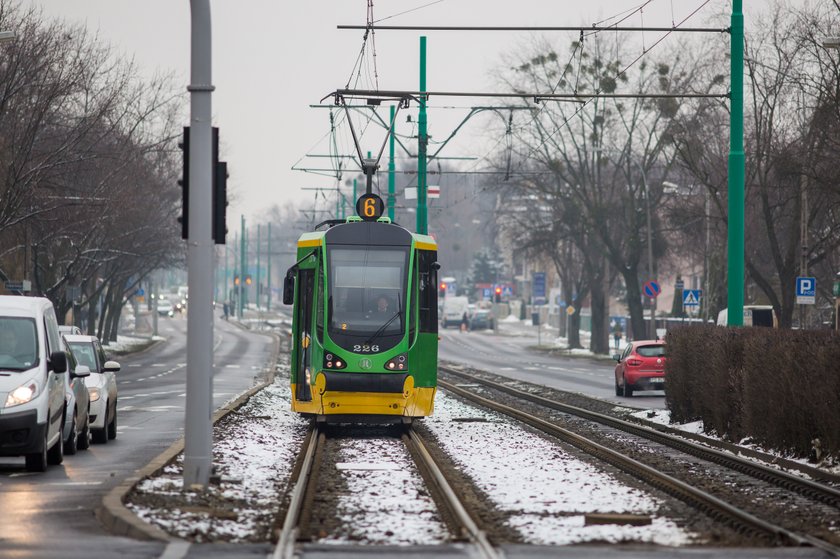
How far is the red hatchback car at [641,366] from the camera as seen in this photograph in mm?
38250

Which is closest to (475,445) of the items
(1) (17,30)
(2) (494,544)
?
(2) (494,544)

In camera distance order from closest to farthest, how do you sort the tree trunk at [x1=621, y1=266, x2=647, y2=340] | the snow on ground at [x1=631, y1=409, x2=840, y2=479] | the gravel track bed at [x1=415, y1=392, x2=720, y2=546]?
1. the gravel track bed at [x1=415, y1=392, x2=720, y2=546]
2. the snow on ground at [x1=631, y1=409, x2=840, y2=479]
3. the tree trunk at [x1=621, y1=266, x2=647, y2=340]

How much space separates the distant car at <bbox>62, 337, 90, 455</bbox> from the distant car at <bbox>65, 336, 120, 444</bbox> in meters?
0.64

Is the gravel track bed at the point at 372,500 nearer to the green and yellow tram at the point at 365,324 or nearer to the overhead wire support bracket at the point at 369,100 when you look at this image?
the green and yellow tram at the point at 365,324

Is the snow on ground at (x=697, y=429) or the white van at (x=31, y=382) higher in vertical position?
the white van at (x=31, y=382)

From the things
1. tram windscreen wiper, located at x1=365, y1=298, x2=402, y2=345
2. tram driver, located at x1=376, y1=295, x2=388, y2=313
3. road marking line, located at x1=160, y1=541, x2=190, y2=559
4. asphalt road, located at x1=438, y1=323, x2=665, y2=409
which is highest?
tram driver, located at x1=376, y1=295, x2=388, y2=313

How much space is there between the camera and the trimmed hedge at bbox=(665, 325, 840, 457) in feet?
57.4

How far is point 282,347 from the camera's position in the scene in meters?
83.2

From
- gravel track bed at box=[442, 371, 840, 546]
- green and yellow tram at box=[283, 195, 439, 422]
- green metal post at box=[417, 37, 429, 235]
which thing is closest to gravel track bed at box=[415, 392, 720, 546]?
gravel track bed at box=[442, 371, 840, 546]

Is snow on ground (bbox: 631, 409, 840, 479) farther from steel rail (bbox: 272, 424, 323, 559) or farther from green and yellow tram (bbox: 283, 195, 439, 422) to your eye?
steel rail (bbox: 272, 424, 323, 559)

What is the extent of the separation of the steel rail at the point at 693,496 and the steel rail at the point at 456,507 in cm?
213

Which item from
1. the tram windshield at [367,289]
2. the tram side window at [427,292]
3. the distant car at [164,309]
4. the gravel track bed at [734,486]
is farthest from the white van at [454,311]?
the tram windshield at [367,289]

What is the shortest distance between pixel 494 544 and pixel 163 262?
76534mm

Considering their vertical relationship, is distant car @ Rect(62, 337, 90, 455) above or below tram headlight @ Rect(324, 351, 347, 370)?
below
